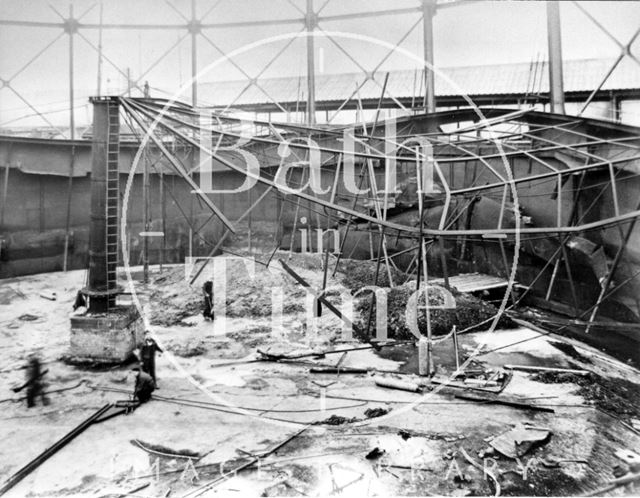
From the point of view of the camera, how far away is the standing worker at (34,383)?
21.7 feet

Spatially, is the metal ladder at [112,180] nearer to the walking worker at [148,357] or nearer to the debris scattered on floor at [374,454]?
the walking worker at [148,357]

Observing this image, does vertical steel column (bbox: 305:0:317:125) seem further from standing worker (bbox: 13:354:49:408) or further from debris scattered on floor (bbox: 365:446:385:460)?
debris scattered on floor (bbox: 365:446:385:460)

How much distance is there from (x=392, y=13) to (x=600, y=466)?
18.0 metres

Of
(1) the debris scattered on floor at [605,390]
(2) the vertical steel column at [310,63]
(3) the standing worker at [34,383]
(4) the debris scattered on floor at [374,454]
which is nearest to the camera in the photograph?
(4) the debris scattered on floor at [374,454]

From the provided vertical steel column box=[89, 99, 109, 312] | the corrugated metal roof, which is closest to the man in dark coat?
vertical steel column box=[89, 99, 109, 312]

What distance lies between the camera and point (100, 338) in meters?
8.02

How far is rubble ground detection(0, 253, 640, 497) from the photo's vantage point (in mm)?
4590

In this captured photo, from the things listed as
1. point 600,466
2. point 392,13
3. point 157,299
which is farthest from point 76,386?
point 392,13

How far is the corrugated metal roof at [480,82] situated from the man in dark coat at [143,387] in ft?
47.7

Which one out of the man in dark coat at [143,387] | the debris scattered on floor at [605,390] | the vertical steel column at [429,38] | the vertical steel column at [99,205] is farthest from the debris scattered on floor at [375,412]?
the vertical steel column at [429,38]

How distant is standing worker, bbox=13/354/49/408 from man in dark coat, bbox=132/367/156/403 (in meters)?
1.35

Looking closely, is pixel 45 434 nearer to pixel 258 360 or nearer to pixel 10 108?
pixel 258 360

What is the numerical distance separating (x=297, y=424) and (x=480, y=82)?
69.2ft

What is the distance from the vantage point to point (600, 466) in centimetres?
487
